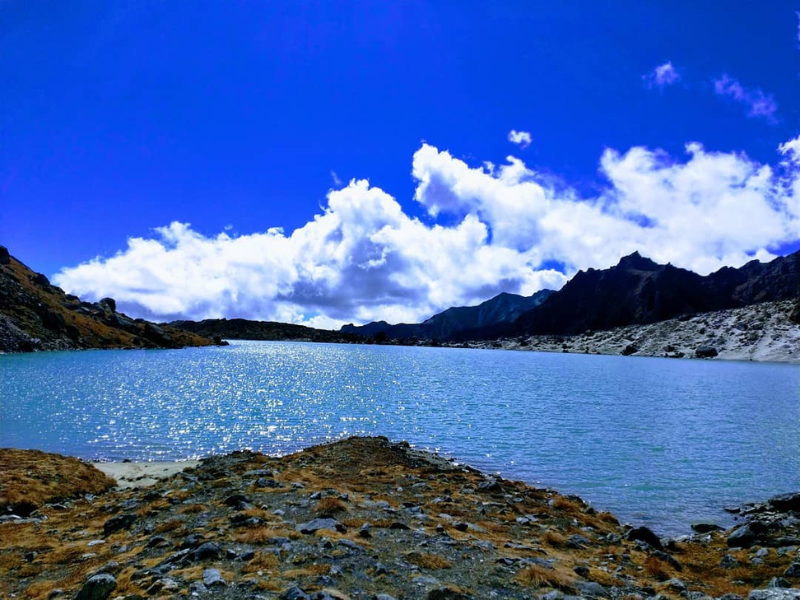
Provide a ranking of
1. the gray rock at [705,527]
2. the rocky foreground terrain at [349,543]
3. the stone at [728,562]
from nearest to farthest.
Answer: the rocky foreground terrain at [349,543] → the stone at [728,562] → the gray rock at [705,527]

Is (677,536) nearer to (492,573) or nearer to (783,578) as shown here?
(783,578)

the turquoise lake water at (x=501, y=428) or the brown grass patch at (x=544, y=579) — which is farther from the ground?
the brown grass patch at (x=544, y=579)

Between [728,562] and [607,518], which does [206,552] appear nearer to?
[728,562]

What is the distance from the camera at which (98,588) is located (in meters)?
9.72

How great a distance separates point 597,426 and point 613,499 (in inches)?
923

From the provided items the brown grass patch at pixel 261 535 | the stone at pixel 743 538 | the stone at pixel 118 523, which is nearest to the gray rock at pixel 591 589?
the brown grass patch at pixel 261 535

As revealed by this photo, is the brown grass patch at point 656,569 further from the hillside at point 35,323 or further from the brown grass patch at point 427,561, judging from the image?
the hillside at point 35,323

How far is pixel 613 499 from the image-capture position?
2561 cm

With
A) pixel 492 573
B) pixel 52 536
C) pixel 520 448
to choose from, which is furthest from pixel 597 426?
pixel 52 536

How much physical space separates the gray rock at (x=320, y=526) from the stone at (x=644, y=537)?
39.2ft

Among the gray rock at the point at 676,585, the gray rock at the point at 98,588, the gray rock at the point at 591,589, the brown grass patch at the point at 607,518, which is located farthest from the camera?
the brown grass patch at the point at 607,518

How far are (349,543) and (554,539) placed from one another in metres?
8.28

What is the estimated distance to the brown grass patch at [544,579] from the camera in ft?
37.4

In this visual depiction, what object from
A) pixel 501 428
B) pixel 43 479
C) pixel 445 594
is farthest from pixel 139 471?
pixel 501 428
